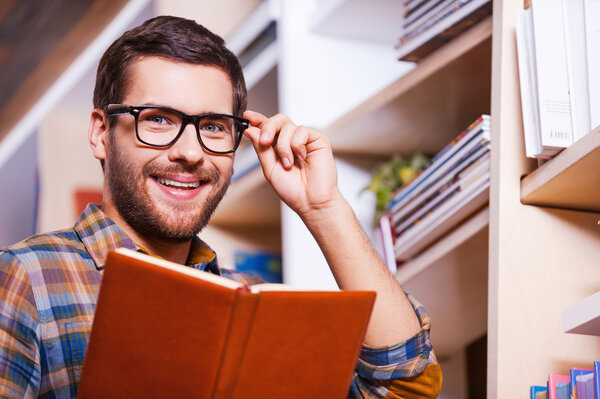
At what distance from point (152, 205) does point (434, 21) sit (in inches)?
26.1

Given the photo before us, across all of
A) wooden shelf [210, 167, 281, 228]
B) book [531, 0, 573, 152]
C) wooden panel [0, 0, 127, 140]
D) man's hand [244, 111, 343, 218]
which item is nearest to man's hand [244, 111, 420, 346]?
man's hand [244, 111, 343, 218]

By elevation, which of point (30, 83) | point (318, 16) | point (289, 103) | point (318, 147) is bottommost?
point (318, 147)

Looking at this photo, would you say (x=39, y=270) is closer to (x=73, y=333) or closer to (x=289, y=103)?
(x=73, y=333)

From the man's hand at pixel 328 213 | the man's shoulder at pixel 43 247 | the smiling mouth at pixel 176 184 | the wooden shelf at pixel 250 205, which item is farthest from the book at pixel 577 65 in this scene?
the wooden shelf at pixel 250 205

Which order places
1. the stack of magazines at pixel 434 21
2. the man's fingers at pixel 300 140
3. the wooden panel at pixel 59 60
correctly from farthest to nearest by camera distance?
1. the wooden panel at pixel 59 60
2. the stack of magazines at pixel 434 21
3. the man's fingers at pixel 300 140

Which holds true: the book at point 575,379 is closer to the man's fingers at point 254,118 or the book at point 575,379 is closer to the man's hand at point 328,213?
the man's hand at point 328,213

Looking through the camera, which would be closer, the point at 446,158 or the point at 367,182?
the point at 446,158

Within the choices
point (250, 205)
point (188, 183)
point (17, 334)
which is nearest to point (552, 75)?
point (188, 183)

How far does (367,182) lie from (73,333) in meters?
1.03

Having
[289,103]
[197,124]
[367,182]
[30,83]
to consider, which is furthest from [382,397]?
[30,83]

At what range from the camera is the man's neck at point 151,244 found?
114cm

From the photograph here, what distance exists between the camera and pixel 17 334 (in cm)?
84

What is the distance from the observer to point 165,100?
111 centimetres

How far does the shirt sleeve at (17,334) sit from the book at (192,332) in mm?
172
